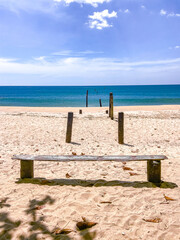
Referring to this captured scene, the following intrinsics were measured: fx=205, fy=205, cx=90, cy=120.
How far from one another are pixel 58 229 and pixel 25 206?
840 mm

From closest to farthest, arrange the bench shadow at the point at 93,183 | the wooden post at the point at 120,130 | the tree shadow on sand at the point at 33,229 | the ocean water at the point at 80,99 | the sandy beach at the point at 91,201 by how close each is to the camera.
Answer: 1. the tree shadow on sand at the point at 33,229
2. the sandy beach at the point at 91,201
3. the bench shadow at the point at 93,183
4. the wooden post at the point at 120,130
5. the ocean water at the point at 80,99

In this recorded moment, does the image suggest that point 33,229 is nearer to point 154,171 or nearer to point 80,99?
point 154,171

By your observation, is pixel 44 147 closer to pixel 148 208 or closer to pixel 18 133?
pixel 18 133

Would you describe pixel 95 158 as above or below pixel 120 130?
below

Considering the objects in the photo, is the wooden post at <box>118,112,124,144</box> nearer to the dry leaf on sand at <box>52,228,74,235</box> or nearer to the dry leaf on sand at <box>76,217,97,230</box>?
the dry leaf on sand at <box>76,217,97,230</box>

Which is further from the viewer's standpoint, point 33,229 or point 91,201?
point 91,201

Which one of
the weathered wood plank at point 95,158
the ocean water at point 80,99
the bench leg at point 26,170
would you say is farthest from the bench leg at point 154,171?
the ocean water at point 80,99

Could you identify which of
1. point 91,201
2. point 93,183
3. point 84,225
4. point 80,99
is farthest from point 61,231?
point 80,99

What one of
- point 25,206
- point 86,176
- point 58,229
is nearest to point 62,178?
point 86,176

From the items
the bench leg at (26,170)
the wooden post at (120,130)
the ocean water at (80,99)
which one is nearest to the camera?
the bench leg at (26,170)

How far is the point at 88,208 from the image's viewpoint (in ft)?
10.6

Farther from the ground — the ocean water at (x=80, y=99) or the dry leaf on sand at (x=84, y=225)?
the ocean water at (x=80, y=99)

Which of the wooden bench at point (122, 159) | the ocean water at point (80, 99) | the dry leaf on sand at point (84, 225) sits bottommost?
the dry leaf on sand at point (84, 225)

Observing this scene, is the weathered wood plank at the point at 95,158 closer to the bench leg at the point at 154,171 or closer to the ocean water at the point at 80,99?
the bench leg at the point at 154,171
